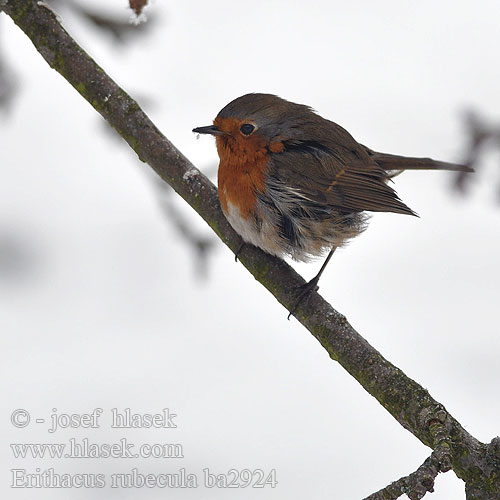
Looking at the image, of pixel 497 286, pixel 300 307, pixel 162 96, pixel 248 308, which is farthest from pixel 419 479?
pixel 162 96

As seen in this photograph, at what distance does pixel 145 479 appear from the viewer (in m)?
4.48

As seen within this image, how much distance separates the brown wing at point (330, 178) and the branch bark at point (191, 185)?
360 millimetres

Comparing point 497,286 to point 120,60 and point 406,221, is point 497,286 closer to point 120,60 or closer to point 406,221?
point 406,221

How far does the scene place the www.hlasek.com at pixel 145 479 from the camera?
4477 millimetres

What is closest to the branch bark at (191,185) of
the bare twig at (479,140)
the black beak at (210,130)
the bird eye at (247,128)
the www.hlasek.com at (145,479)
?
the black beak at (210,130)

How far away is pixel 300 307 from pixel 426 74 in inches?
220

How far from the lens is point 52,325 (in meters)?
5.82

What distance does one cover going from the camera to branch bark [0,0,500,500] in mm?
2934

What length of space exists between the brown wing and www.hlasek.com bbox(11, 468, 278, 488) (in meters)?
1.78

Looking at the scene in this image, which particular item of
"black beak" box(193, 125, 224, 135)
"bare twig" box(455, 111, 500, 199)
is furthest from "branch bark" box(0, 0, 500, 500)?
"bare twig" box(455, 111, 500, 199)

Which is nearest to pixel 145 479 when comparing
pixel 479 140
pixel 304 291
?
pixel 304 291

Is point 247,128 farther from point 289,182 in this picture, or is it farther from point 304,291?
point 304,291

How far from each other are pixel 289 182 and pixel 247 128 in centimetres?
33

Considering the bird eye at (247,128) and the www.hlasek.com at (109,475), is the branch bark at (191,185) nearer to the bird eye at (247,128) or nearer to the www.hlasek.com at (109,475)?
the bird eye at (247,128)
